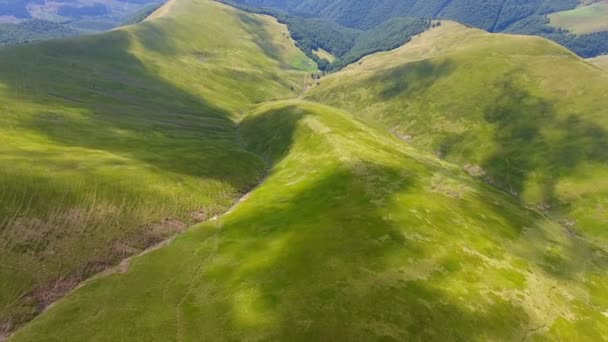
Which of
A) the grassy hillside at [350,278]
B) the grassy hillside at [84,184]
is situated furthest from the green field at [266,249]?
the grassy hillside at [84,184]

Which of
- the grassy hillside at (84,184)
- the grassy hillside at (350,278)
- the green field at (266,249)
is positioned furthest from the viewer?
the grassy hillside at (84,184)

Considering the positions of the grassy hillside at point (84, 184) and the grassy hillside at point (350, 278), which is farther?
the grassy hillside at point (84, 184)

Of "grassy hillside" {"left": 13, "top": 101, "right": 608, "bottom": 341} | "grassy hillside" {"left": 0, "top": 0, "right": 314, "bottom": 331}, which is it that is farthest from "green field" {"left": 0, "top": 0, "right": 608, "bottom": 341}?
"grassy hillside" {"left": 0, "top": 0, "right": 314, "bottom": 331}

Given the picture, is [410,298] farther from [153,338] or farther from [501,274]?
[153,338]

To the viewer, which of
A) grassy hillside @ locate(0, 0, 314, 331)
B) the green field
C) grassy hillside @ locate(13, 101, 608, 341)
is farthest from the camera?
grassy hillside @ locate(0, 0, 314, 331)

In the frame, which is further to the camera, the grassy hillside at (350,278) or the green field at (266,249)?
the green field at (266,249)

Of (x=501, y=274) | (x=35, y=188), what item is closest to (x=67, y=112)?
(x=35, y=188)

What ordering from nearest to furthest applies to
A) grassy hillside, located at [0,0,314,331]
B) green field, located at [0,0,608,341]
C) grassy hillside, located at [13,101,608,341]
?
grassy hillside, located at [13,101,608,341], green field, located at [0,0,608,341], grassy hillside, located at [0,0,314,331]

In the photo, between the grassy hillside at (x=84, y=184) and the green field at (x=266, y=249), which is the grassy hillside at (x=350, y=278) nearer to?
the green field at (x=266, y=249)

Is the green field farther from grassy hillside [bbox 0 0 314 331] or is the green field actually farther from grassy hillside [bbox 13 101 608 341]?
grassy hillside [bbox 0 0 314 331]

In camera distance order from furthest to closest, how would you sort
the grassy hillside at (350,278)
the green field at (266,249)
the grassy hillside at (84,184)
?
the grassy hillside at (84,184), the green field at (266,249), the grassy hillside at (350,278)
